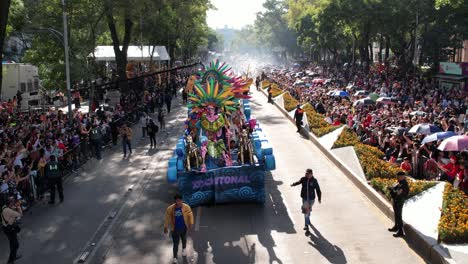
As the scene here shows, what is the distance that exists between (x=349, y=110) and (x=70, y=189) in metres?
15.7

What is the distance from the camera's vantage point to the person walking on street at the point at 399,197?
11938 mm

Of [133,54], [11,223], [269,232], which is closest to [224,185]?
[269,232]

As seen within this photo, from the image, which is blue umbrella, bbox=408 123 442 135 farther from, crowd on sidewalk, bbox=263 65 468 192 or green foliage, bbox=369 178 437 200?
green foliage, bbox=369 178 437 200

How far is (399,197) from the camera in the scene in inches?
470

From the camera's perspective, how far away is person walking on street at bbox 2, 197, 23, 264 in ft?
37.1

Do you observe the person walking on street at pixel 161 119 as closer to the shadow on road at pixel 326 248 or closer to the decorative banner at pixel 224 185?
the decorative banner at pixel 224 185

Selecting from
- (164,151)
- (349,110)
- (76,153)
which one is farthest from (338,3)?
(76,153)

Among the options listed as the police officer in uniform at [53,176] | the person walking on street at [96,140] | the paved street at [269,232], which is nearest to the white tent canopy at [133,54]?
the person walking on street at [96,140]

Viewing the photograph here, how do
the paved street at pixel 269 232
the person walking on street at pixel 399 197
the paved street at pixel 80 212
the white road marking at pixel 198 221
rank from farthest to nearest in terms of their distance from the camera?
the white road marking at pixel 198 221, the paved street at pixel 80 212, the person walking on street at pixel 399 197, the paved street at pixel 269 232

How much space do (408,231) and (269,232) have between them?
10.5 feet

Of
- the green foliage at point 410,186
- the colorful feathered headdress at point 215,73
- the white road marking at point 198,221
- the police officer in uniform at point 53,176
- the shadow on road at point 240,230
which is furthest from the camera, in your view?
the colorful feathered headdress at point 215,73

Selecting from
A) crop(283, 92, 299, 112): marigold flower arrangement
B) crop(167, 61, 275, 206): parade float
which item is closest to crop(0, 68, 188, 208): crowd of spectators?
crop(167, 61, 275, 206): parade float

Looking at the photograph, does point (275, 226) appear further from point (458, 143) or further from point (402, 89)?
point (402, 89)

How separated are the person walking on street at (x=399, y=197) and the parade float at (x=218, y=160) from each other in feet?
12.5
